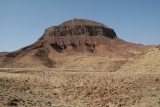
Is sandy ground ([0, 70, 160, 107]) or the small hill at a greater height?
the small hill

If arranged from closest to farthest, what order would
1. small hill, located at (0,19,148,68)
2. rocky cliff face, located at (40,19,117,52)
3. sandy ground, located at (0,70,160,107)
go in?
sandy ground, located at (0,70,160,107)
small hill, located at (0,19,148,68)
rocky cliff face, located at (40,19,117,52)

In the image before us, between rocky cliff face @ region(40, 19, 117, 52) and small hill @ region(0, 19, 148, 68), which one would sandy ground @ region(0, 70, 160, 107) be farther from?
rocky cliff face @ region(40, 19, 117, 52)

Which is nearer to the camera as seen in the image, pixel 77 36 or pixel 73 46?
pixel 73 46

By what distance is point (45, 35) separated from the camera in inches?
4688

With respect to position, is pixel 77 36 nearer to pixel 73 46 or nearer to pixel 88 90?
pixel 73 46

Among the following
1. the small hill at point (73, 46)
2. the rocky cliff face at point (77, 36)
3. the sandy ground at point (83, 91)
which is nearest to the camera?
the sandy ground at point (83, 91)

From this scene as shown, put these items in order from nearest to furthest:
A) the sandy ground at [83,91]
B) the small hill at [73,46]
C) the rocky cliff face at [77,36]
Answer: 1. the sandy ground at [83,91]
2. the small hill at [73,46]
3. the rocky cliff face at [77,36]

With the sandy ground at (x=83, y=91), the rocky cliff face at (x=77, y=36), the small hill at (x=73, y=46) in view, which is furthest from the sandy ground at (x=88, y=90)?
the rocky cliff face at (x=77, y=36)

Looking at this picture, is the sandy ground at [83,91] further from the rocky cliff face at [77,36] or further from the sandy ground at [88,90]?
the rocky cliff face at [77,36]

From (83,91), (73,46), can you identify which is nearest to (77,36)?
(73,46)

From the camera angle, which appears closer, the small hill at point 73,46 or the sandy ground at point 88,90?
the sandy ground at point 88,90

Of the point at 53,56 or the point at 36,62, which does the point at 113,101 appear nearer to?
the point at 36,62

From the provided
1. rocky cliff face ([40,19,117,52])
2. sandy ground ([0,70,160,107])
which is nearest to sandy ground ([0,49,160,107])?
sandy ground ([0,70,160,107])

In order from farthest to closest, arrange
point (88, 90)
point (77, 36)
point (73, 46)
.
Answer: point (77, 36)
point (73, 46)
point (88, 90)
